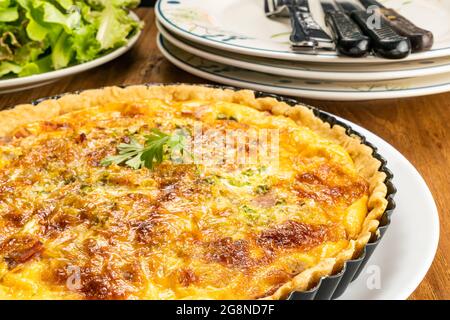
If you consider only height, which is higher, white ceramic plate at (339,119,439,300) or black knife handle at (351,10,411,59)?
black knife handle at (351,10,411,59)

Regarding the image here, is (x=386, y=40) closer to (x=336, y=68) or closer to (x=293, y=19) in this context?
(x=336, y=68)

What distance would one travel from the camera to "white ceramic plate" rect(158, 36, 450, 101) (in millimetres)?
2992

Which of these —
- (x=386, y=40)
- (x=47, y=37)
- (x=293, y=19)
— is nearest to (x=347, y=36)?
(x=386, y=40)

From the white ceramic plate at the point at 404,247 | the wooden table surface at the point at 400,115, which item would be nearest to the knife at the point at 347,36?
the wooden table surface at the point at 400,115

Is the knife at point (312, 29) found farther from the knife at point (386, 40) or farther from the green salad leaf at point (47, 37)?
the green salad leaf at point (47, 37)

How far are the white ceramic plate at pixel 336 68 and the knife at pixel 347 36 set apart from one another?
0.34ft

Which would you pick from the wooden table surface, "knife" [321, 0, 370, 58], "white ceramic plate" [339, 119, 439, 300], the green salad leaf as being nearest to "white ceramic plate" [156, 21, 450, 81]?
"knife" [321, 0, 370, 58]

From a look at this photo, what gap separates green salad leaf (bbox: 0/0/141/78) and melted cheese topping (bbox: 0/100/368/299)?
1071 mm

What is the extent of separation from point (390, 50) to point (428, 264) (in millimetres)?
1252

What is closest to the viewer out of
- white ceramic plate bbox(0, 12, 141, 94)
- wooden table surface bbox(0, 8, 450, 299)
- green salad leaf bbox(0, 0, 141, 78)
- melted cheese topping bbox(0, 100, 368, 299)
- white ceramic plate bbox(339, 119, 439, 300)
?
melted cheese topping bbox(0, 100, 368, 299)

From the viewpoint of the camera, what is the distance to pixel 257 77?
320 centimetres

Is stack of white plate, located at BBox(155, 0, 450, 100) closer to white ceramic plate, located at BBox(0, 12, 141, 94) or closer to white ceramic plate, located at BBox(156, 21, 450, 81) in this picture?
white ceramic plate, located at BBox(156, 21, 450, 81)

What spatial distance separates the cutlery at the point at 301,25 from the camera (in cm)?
303
